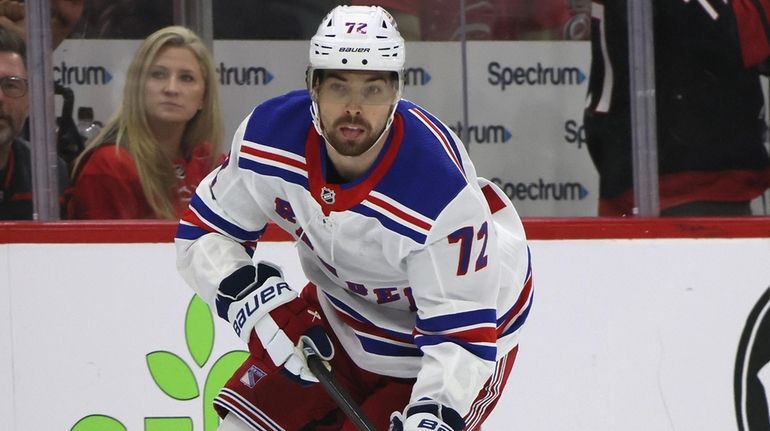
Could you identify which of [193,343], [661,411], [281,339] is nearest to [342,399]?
[281,339]

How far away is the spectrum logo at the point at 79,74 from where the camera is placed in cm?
355

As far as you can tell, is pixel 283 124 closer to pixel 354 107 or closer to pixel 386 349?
pixel 354 107

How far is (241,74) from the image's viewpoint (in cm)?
356

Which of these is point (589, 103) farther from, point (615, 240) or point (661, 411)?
point (661, 411)

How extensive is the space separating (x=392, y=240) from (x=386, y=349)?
0.29m

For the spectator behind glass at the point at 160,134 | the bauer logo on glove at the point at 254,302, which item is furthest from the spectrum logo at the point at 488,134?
the bauer logo on glove at the point at 254,302

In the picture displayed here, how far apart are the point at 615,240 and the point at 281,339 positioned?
1.36 m

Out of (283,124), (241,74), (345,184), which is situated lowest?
(345,184)

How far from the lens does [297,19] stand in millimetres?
3510

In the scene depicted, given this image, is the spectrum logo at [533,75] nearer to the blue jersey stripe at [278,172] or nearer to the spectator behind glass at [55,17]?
the spectator behind glass at [55,17]

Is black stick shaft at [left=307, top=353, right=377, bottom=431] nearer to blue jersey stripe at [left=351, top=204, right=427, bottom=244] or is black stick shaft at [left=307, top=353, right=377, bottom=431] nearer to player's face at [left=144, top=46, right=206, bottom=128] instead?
blue jersey stripe at [left=351, top=204, right=427, bottom=244]

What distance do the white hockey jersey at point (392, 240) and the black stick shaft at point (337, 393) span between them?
0.14 meters

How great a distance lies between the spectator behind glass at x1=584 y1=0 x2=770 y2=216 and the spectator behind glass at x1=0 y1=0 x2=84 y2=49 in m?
1.31

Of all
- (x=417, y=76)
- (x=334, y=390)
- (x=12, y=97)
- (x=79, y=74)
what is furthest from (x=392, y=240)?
(x=12, y=97)
